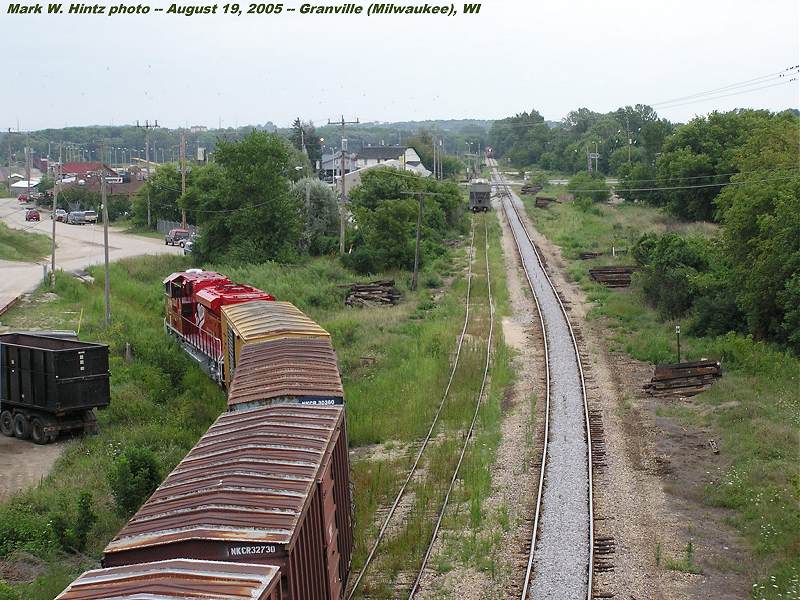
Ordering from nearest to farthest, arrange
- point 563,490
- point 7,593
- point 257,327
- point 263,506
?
point 263,506 < point 7,593 < point 563,490 < point 257,327

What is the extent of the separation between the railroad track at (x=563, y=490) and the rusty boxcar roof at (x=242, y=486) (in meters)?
4.42

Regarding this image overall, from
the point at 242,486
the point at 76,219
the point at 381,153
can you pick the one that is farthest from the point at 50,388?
the point at 381,153

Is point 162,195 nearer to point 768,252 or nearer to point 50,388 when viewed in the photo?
point 50,388

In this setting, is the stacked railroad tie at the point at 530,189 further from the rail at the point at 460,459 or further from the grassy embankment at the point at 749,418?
the rail at the point at 460,459

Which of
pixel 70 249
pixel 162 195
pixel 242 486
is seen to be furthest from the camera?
pixel 162 195

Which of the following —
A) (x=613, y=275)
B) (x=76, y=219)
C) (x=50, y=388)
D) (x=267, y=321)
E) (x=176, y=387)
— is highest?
(x=267, y=321)

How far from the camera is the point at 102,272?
4503cm

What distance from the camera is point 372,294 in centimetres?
4209

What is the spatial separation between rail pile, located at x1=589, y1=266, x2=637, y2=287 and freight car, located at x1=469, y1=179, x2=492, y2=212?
36512 mm

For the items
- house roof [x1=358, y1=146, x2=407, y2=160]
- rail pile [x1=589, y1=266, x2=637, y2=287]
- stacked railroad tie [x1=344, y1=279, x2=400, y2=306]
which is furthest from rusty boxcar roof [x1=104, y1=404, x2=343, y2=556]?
house roof [x1=358, y1=146, x2=407, y2=160]

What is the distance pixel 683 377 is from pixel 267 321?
12.6m

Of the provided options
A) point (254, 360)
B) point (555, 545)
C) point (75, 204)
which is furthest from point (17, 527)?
point (75, 204)

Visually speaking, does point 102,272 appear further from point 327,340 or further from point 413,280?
point 327,340

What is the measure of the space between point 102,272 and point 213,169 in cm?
1784
